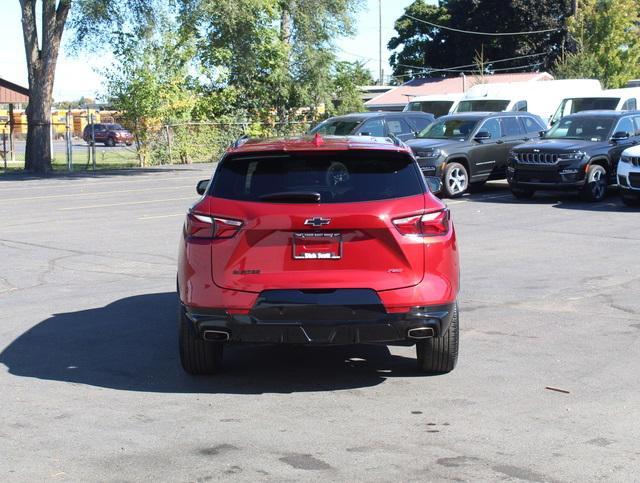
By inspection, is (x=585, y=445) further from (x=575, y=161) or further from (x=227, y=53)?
(x=227, y=53)

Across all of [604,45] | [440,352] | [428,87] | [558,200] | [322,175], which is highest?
[604,45]

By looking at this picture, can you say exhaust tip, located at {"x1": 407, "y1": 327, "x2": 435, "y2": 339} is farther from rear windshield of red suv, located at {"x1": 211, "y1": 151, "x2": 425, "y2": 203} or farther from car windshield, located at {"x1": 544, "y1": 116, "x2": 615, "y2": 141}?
car windshield, located at {"x1": 544, "y1": 116, "x2": 615, "y2": 141}

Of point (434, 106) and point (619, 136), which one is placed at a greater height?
point (434, 106)

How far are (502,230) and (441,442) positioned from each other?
10708 mm

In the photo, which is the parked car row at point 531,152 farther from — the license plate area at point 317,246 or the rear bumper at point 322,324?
the license plate area at point 317,246

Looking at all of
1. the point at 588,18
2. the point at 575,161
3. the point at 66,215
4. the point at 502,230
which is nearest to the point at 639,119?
the point at 575,161

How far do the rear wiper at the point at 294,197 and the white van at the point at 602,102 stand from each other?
2303 cm

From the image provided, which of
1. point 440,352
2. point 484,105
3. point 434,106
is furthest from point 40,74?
point 440,352

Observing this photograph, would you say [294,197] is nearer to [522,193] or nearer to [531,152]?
[531,152]

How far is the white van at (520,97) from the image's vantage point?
32.2 meters

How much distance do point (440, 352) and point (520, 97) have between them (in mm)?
26470

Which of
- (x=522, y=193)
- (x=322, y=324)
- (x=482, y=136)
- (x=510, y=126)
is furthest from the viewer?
(x=510, y=126)

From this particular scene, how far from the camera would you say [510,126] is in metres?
24.2

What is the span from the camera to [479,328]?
8.98 metres
